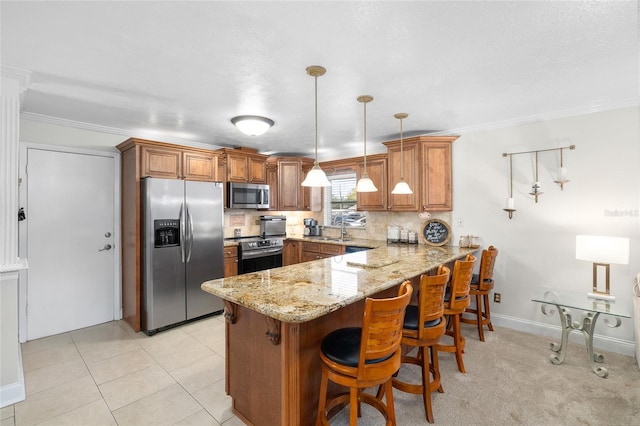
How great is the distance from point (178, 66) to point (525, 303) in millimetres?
4229

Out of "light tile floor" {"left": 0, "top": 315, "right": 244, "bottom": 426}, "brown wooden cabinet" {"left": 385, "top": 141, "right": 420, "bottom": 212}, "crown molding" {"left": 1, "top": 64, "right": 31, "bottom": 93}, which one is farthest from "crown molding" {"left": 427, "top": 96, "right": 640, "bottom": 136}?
"crown molding" {"left": 1, "top": 64, "right": 31, "bottom": 93}

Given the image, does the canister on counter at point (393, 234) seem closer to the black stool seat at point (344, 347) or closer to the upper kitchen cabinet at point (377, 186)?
the upper kitchen cabinet at point (377, 186)

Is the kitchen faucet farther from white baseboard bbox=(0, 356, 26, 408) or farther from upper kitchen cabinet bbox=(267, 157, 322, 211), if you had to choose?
white baseboard bbox=(0, 356, 26, 408)

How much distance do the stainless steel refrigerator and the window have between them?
2.17 metres

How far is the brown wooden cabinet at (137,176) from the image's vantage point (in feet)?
11.7

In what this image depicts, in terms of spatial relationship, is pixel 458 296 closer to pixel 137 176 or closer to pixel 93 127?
pixel 137 176

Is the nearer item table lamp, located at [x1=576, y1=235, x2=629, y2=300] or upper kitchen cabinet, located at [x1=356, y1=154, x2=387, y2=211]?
table lamp, located at [x1=576, y1=235, x2=629, y2=300]

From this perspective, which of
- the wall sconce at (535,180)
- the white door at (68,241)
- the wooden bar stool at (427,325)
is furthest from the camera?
the white door at (68,241)

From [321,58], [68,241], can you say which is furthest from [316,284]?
[68,241]

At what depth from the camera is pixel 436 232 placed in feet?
13.7

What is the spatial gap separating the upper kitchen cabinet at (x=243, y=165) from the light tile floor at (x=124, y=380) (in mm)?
2262

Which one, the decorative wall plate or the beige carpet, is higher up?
the decorative wall plate

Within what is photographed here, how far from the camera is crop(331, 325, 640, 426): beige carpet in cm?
204

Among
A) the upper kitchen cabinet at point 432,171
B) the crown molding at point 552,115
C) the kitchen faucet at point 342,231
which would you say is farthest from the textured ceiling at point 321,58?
the kitchen faucet at point 342,231
